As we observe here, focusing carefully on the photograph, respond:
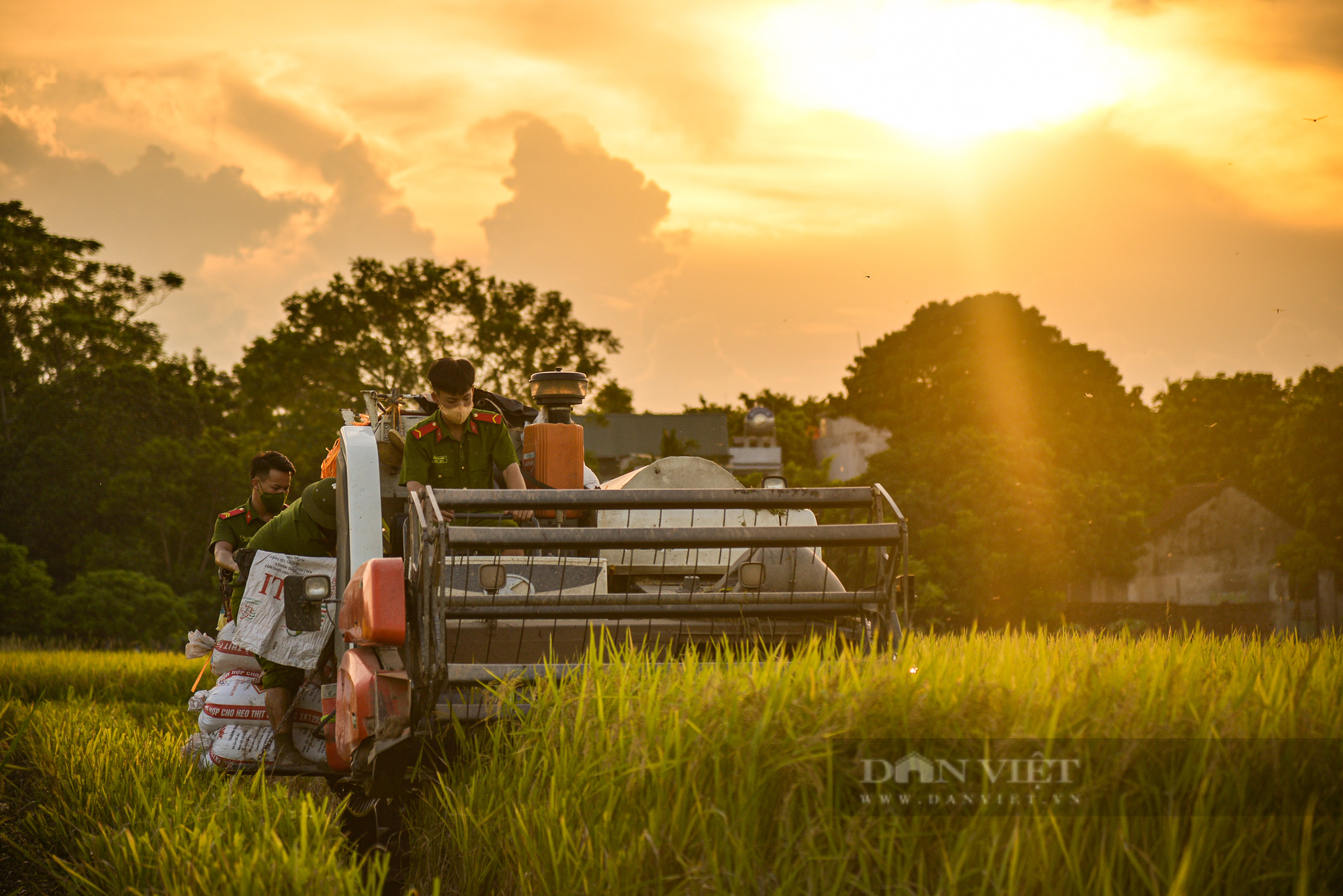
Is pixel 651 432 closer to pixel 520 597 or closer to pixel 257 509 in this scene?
pixel 257 509

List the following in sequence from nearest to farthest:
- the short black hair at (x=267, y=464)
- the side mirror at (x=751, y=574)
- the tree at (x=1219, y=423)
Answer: the side mirror at (x=751, y=574) → the short black hair at (x=267, y=464) → the tree at (x=1219, y=423)

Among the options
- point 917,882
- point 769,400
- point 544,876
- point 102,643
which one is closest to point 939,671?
point 917,882

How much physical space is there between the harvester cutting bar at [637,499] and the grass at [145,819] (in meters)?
1.29

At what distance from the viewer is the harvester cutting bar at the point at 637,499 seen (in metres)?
4.72

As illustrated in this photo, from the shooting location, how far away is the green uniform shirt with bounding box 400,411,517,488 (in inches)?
239

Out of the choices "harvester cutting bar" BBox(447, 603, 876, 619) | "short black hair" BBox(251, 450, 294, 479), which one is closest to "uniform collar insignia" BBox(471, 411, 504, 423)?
"harvester cutting bar" BBox(447, 603, 876, 619)

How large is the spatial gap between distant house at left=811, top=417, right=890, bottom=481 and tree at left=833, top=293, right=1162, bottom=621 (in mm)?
2163

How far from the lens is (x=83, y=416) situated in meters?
42.3

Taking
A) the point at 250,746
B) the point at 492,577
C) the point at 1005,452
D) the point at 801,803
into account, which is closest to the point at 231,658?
the point at 250,746

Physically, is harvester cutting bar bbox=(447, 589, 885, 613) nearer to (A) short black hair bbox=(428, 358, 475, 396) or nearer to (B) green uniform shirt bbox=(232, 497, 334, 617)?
(A) short black hair bbox=(428, 358, 475, 396)

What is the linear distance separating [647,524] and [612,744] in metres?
3.97

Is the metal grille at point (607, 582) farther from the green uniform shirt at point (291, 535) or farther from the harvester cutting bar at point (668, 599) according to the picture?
the green uniform shirt at point (291, 535)

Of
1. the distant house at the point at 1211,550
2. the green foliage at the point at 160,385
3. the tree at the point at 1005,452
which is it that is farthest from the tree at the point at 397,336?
A: the distant house at the point at 1211,550

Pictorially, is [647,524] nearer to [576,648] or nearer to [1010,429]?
[576,648]
